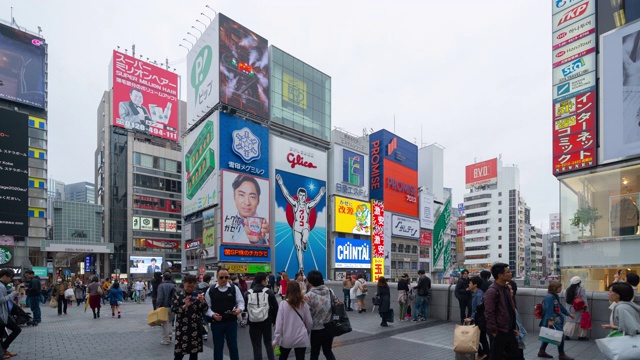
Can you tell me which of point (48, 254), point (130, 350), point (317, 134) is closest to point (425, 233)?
point (317, 134)

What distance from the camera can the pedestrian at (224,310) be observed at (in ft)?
21.7

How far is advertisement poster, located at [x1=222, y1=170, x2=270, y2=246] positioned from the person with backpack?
3125cm

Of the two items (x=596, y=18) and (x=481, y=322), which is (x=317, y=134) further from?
(x=481, y=322)

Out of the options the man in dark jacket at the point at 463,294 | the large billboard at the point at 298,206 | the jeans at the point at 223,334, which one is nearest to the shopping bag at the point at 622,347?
the jeans at the point at 223,334

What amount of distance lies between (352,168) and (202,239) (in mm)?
21593

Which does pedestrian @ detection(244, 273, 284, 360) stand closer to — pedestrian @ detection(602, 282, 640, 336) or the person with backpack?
the person with backpack

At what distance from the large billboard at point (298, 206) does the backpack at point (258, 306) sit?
3582 cm

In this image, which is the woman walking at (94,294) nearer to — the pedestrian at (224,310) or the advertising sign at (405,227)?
the pedestrian at (224,310)

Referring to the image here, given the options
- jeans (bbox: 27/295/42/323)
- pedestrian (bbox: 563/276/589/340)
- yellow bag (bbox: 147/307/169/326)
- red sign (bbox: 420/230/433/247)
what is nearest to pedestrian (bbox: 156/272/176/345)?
yellow bag (bbox: 147/307/169/326)

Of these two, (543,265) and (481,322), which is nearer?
(481,322)

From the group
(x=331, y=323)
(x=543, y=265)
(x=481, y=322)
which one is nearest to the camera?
(x=331, y=323)

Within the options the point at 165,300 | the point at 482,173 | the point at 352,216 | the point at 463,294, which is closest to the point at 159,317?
the point at 165,300

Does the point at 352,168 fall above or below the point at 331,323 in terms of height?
above

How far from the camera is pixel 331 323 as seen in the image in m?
6.17
